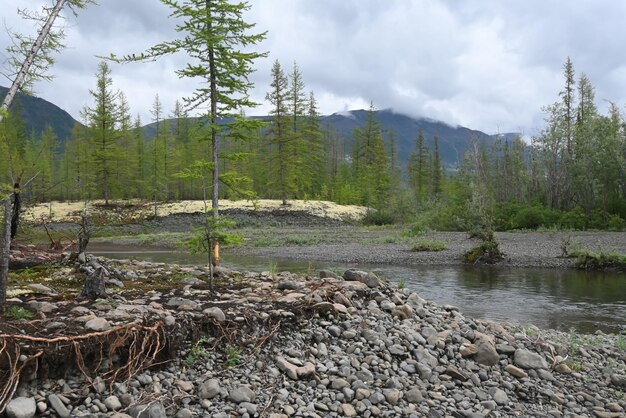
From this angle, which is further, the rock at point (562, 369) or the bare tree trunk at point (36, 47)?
the bare tree trunk at point (36, 47)

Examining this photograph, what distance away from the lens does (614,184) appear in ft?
111

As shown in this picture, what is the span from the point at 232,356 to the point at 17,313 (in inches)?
92.8

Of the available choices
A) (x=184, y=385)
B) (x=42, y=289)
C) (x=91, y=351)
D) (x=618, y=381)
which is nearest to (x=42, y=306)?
(x=42, y=289)

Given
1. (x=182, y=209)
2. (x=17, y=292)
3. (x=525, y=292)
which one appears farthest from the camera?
(x=182, y=209)

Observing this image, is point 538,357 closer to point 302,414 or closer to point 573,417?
point 573,417

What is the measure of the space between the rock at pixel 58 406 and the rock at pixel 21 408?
0.12 metres

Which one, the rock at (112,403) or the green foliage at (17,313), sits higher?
the green foliage at (17,313)

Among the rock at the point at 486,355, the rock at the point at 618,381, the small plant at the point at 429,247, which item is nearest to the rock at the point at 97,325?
the rock at the point at 486,355

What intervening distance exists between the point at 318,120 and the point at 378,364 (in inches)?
2333

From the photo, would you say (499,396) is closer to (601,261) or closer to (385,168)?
(601,261)

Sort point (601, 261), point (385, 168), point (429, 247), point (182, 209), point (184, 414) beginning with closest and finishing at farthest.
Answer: point (184, 414)
point (601, 261)
point (429, 247)
point (182, 209)
point (385, 168)

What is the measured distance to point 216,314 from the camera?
5.78 m

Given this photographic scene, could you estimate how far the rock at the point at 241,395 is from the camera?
4.71 metres

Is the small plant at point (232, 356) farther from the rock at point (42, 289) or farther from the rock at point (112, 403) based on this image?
the rock at point (42, 289)
